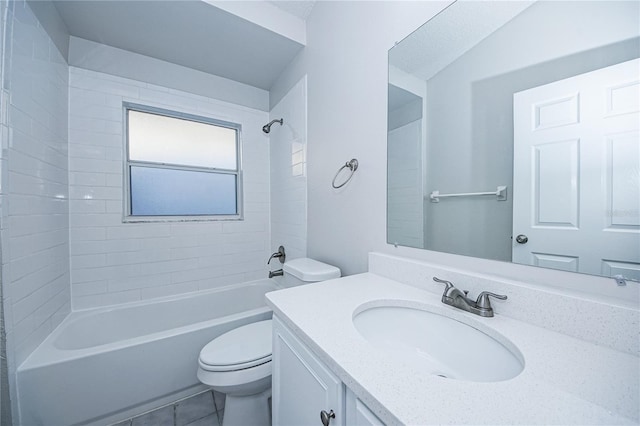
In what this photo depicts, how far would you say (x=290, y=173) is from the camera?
6.68 ft

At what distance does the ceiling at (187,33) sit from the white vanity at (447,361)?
1.79 metres

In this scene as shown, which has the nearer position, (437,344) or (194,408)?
(437,344)

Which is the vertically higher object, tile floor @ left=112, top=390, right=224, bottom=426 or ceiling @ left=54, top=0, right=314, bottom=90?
ceiling @ left=54, top=0, right=314, bottom=90

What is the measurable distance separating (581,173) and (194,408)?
2.06 metres

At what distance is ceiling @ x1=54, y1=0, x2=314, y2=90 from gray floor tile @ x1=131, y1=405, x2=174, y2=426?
2.41 m

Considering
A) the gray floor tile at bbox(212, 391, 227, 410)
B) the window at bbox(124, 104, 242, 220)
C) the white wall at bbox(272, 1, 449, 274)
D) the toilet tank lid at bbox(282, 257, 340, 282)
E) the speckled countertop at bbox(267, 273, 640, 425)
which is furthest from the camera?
the window at bbox(124, 104, 242, 220)

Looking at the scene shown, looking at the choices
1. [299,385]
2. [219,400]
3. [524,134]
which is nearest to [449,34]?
[524,134]

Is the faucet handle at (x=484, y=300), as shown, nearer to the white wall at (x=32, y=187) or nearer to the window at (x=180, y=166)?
the white wall at (x=32, y=187)

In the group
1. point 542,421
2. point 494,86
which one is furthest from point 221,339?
point 494,86

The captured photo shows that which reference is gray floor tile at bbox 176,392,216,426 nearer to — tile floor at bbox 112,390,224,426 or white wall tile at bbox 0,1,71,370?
tile floor at bbox 112,390,224,426

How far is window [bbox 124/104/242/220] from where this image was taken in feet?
6.36

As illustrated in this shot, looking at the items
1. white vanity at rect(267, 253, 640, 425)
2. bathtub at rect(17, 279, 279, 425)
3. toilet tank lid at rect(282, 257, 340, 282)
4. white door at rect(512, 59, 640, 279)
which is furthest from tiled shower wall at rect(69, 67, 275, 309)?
white door at rect(512, 59, 640, 279)

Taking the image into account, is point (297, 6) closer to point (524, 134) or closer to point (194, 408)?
point (524, 134)

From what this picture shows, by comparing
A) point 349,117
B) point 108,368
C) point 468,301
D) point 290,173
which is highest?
point 349,117
